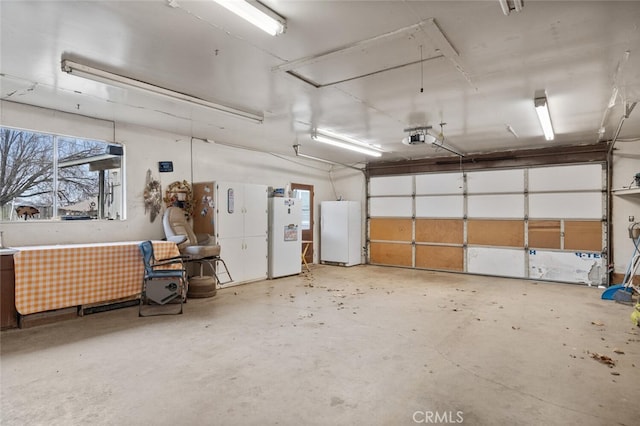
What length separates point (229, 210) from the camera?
6.07 meters

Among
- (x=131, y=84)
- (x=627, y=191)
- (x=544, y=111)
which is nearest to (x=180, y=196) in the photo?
(x=131, y=84)

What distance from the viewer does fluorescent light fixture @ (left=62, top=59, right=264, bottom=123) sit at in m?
3.15

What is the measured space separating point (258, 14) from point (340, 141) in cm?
408

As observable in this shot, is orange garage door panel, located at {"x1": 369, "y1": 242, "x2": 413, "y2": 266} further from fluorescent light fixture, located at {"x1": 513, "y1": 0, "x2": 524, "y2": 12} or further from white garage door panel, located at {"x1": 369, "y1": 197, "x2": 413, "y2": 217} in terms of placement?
fluorescent light fixture, located at {"x1": 513, "y1": 0, "x2": 524, "y2": 12}

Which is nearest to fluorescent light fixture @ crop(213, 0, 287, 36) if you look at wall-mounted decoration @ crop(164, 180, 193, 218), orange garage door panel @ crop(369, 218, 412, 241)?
wall-mounted decoration @ crop(164, 180, 193, 218)

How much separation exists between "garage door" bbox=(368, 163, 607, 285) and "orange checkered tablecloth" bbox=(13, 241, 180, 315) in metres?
5.60

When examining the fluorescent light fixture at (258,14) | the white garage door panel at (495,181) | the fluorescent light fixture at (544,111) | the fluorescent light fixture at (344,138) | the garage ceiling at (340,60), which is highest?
the garage ceiling at (340,60)

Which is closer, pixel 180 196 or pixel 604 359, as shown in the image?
pixel 604 359

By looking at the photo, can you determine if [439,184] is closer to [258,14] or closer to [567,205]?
[567,205]

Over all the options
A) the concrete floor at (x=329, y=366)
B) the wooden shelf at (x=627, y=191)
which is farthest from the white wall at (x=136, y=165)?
the wooden shelf at (x=627, y=191)

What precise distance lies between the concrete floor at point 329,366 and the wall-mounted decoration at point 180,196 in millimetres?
1787

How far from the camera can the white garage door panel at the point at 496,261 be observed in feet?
23.7

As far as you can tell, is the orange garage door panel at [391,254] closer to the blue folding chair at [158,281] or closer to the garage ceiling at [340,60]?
the garage ceiling at [340,60]

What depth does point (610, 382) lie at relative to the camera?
2.68m
